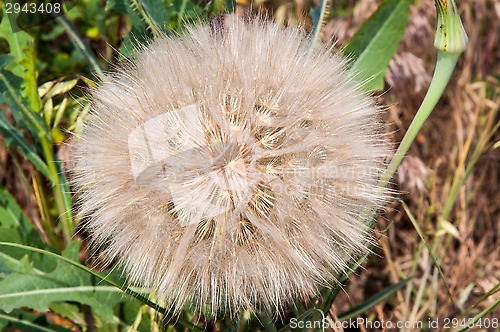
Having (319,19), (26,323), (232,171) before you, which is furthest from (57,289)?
(319,19)

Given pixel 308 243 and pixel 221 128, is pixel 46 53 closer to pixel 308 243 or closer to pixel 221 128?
pixel 221 128

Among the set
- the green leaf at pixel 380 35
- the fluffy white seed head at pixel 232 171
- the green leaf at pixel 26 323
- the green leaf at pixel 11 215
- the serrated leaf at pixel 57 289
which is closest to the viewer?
the fluffy white seed head at pixel 232 171

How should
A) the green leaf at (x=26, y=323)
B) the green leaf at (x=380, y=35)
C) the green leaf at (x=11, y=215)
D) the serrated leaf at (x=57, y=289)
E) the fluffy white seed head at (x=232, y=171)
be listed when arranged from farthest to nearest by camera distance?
the green leaf at (x=11, y=215), the green leaf at (x=380, y=35), the green leaf at (x=26, y=323), the serrated leaf at (x=57, y=289), the fluffy white seed head at (x=232, y=171)

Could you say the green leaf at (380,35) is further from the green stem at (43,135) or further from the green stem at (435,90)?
the green stem at (43,135)

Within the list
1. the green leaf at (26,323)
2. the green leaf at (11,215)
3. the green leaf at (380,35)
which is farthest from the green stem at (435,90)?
the green leaf at (11,215)

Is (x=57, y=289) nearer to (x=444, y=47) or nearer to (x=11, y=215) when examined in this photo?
(x=11, y=215)

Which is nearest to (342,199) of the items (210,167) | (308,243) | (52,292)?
(308,243)

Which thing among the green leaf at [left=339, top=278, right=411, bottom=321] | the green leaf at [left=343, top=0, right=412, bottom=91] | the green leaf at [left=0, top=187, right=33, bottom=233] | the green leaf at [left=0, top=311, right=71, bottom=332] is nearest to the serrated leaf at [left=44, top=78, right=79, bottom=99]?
the green leaf at [left=0, top=187, right=33, bottom=233]
